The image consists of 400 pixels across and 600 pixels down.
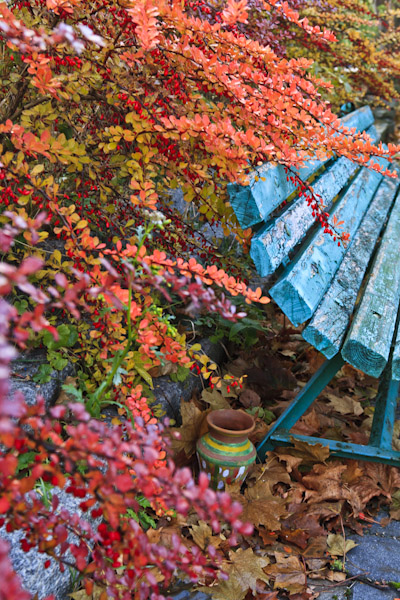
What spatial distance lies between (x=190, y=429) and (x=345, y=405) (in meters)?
1.04

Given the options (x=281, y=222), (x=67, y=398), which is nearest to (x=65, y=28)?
(x=281, y=222)

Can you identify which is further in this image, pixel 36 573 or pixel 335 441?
pixel 335 441

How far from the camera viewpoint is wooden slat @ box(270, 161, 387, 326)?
1.61 meters

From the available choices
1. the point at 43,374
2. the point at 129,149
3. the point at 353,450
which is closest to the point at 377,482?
the point at 353,450

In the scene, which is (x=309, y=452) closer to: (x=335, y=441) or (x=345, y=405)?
(x=335, y=441)

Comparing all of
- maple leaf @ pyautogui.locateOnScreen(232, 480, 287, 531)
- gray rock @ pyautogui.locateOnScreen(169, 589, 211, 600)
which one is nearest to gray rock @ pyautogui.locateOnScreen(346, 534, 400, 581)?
maple leaf @ pyautogui.locateOnScreen(232, 480, 287, 531)

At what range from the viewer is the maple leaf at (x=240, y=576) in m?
1.42

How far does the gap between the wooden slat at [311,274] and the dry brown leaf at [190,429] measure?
55 cm

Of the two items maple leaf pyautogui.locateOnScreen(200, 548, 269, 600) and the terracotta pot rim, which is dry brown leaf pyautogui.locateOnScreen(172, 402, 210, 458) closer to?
the terracotta pot rim

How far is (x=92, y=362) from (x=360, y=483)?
44.8 inches

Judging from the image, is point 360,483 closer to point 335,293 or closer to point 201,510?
point 335,293

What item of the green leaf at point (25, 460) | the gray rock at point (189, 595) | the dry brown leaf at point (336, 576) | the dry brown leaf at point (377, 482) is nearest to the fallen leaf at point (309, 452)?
the dry brown leaf at point (377, 482)

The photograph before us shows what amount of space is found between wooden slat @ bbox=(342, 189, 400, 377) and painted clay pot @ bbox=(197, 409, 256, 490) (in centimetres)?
46

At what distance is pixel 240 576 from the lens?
1476 mm
